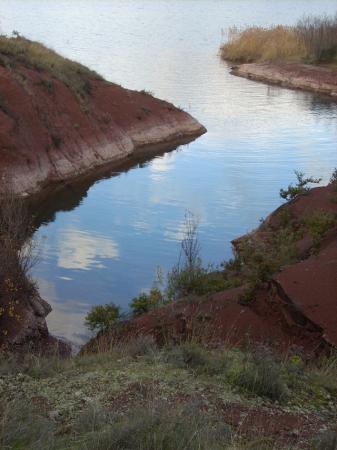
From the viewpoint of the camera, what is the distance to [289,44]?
6397 centimetres

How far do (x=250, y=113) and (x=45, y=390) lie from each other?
3641 cm

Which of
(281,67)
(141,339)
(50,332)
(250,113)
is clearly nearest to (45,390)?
(141,339)

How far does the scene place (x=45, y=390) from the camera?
24.4 feet

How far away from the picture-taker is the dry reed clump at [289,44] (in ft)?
205

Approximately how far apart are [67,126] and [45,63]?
254 inches

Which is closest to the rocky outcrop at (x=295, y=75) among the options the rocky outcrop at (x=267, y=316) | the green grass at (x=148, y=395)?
the rocky outcrop at (x=267, y=316)

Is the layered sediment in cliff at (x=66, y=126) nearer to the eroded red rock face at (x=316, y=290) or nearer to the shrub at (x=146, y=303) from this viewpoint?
the shrub at (x=146, y=303)

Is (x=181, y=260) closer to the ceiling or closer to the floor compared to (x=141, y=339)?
closer to the floor

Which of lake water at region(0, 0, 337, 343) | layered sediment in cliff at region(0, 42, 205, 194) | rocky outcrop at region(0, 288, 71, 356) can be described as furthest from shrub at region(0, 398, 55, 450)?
layered sediment in cliff at region(0, 42, 205, 194)

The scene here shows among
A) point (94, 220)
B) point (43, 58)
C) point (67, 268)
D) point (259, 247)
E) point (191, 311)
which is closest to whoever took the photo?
point (191, 311)

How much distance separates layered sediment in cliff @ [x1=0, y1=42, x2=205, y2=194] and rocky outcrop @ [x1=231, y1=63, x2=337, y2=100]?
17711 mm

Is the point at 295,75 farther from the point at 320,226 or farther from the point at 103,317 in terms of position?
the point at 103,317

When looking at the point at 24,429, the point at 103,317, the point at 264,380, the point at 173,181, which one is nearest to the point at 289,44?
the point at 173,181

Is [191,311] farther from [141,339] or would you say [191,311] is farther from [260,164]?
[260,164]
